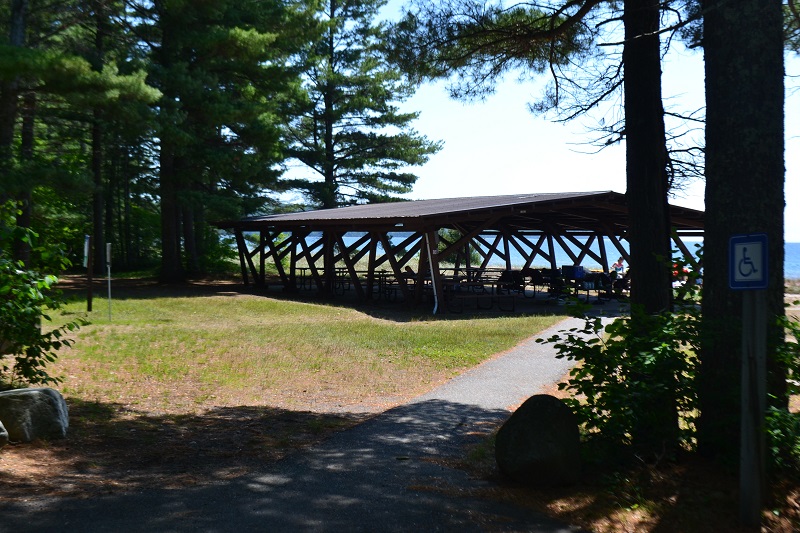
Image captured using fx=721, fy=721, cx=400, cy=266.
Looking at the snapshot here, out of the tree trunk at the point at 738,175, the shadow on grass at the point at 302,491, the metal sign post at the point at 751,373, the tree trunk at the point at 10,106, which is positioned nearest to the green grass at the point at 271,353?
the shadow on grass at the point at 302,491

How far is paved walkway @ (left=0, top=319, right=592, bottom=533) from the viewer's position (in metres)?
4.43

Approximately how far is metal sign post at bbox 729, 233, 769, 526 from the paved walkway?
3.62 ft

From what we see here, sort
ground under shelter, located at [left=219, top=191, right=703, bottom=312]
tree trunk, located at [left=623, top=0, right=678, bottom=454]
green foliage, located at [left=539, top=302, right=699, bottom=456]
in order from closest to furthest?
green foliage, located at [left=539, top=302, right=699, bottom=456]
tree trunk, located at [left=623, top=0, right=678, bottom=454]
ground under shelter, located at [left=219, top=191, right=703, bottom=312]

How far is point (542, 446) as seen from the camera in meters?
5.19

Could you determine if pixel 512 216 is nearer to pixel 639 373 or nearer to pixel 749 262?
pixel 639 373

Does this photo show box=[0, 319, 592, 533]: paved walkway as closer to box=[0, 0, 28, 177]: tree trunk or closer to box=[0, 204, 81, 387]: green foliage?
box=[0, 204, 81, 387]: green foliage

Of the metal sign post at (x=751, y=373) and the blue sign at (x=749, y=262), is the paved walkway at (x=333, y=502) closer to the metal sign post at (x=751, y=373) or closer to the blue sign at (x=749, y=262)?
the metal sign post at (x=751, y=373)

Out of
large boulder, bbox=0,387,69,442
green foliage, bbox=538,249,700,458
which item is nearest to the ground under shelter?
green foliage, bbox=538,249,700,458

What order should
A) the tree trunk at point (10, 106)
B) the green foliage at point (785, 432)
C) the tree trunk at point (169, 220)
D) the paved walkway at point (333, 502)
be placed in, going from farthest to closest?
the tree trunk at point (169, 220) → the tree trunk at point (10, 106) → the green foliage at point (785, 432) → the paved walkway at point (333, 502)

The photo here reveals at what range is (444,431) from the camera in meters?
7.20

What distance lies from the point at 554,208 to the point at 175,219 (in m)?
14.4

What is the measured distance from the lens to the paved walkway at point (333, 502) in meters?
4.43

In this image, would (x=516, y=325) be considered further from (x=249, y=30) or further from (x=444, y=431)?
(x=249, y=30)

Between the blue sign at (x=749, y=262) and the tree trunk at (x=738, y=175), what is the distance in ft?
2.96
